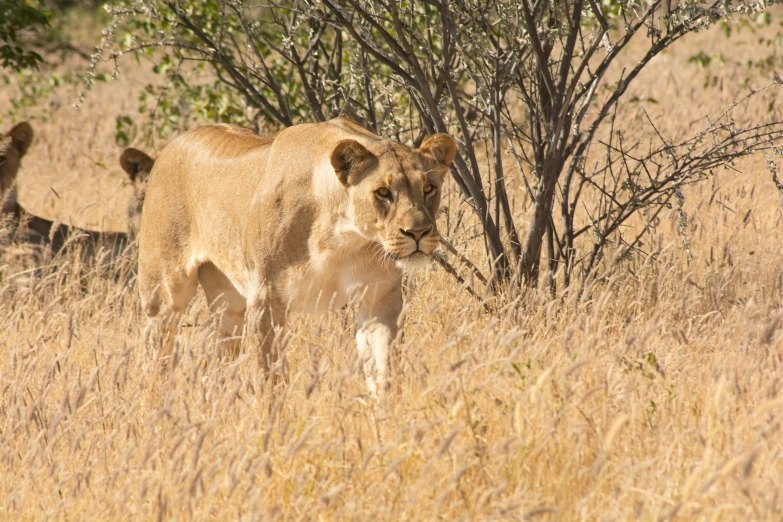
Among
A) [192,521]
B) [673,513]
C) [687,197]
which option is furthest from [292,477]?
[687,197]

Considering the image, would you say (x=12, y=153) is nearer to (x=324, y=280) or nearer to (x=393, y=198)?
(x=324, y=280)

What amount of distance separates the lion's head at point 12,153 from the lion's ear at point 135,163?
759 millimetres

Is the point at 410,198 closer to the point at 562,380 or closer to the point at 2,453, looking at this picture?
the point at 562,380

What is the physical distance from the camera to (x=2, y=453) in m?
3.12

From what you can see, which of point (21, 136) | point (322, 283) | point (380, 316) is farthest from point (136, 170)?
point (380, 316)

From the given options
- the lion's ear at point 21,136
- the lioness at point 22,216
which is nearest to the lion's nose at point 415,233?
the lioness at point 22,216

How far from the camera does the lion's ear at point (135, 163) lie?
24.7 feet

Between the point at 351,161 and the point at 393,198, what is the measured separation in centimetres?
23

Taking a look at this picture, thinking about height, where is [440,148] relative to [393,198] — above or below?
above

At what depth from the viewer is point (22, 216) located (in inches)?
277

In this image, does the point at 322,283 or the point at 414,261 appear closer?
the point at 414,261

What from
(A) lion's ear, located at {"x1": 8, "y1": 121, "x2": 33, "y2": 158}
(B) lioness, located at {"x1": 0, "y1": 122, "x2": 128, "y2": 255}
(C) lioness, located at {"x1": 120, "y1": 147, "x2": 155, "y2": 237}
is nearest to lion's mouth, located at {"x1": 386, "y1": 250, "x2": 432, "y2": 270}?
(B) lioness, located at {"x1": 0, "y1": 122, "x2": 128, "y2": 255}

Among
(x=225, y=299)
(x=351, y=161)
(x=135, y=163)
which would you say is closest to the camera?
(x=351, y=161)

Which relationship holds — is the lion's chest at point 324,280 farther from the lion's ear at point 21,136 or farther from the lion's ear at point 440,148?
the lion's ear at point 21,136
